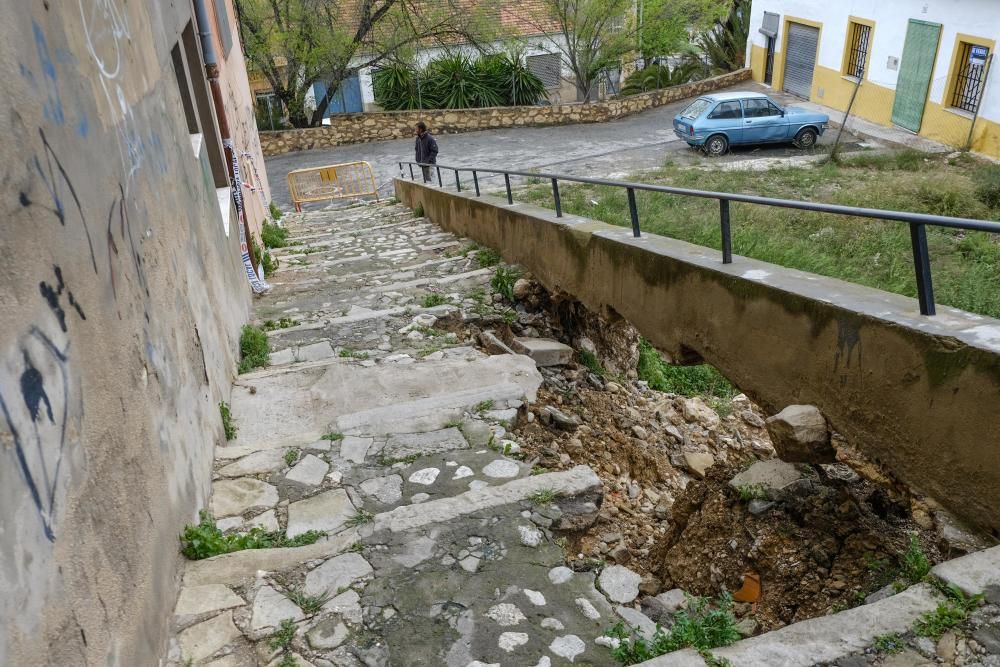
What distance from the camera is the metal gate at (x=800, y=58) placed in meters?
22.5

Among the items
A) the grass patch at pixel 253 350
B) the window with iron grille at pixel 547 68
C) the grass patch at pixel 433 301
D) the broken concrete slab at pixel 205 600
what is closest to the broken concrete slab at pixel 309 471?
the broken concrete slab at pixel 205 600

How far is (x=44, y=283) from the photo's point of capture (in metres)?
2.24

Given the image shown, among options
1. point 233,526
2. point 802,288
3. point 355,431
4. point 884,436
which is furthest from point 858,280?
point 233,526

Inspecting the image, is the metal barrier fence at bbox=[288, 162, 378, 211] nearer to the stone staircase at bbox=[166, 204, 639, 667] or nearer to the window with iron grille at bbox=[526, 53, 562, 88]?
the window with iron grille at bbox=[526, 53, 562, 88]

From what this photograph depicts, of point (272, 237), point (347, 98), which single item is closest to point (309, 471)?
point (272, 237)

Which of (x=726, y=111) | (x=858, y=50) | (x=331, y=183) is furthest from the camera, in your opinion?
(x=858, y=50)

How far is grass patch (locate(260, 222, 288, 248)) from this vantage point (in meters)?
11.3

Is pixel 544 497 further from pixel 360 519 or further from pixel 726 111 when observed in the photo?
pixel 726 111

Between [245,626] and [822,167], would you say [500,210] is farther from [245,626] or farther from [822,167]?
[822,167]

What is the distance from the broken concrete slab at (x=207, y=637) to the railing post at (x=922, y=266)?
3.16 m

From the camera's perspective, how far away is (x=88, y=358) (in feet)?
8.18

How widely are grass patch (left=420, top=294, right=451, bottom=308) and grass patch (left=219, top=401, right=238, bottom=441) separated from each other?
2.64 m

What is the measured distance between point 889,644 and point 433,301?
17.2 ft

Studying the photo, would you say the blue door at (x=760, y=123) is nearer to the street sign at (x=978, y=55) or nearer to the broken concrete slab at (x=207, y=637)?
the street sign at (x=978, y=55)
